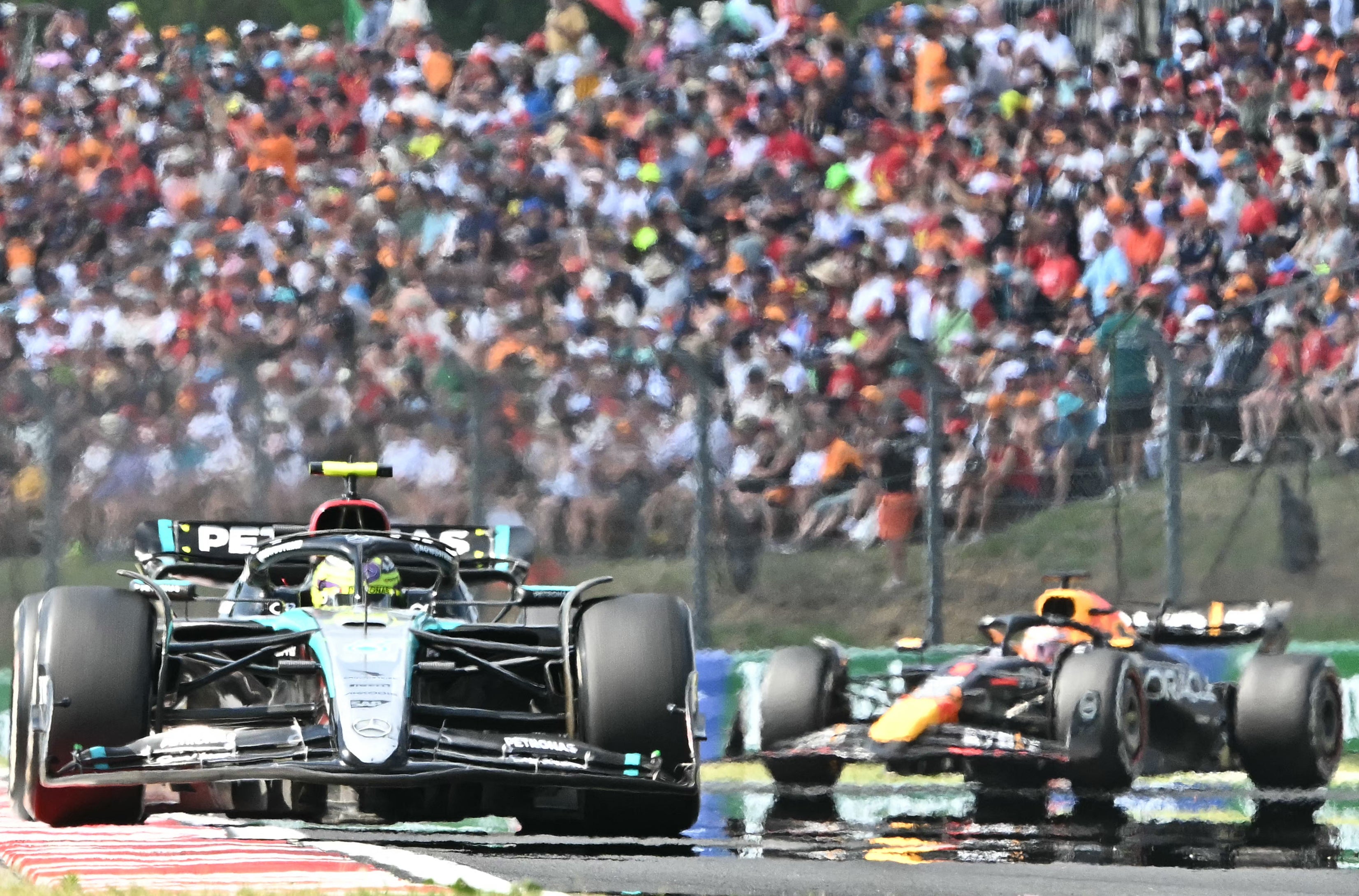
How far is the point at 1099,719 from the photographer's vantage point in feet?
31.9

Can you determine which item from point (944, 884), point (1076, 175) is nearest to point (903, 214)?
point (1076, 175)

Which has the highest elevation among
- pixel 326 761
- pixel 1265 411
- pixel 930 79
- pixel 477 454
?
pixel 930 79

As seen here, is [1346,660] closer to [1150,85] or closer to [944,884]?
[1150,85]

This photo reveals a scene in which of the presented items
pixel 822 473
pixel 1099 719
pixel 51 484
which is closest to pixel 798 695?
pixel 1099 719

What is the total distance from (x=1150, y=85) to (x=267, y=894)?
13050mm

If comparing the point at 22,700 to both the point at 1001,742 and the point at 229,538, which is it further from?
the point at 1001,742

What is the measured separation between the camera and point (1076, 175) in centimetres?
1656

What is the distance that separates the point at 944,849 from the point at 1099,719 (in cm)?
259

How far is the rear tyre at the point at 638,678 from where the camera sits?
7090 millimetres

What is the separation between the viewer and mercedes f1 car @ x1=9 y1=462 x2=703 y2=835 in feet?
22.0

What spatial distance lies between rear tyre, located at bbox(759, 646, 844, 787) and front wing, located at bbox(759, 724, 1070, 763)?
0.45 metres

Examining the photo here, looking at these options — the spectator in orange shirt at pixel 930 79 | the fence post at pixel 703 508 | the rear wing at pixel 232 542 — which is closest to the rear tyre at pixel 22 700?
the rear wing at pixel 232 542

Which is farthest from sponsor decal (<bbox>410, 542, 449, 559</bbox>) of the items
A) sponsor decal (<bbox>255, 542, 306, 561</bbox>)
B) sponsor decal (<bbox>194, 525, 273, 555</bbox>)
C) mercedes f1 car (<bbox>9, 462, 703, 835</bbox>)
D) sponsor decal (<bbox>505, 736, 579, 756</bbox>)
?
sponsor decal (<bbox>505, 736, 579, 756</bbox>)

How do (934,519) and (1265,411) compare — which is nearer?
(1265,411)
